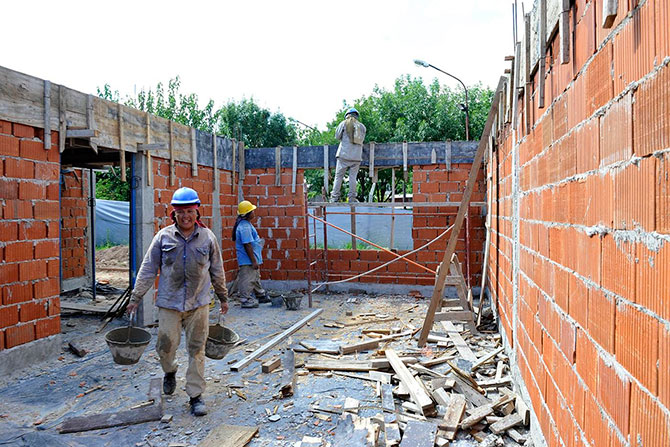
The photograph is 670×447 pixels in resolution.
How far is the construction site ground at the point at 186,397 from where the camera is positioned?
169 inches

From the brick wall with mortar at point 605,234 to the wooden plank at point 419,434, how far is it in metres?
0.87

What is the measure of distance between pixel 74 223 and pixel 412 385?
29.2ft

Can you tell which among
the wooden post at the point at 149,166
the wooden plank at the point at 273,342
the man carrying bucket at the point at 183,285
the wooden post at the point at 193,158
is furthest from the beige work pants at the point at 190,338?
the wooden post at the point at 193,158

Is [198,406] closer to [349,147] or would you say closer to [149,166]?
[149,166]

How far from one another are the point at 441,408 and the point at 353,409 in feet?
2.75

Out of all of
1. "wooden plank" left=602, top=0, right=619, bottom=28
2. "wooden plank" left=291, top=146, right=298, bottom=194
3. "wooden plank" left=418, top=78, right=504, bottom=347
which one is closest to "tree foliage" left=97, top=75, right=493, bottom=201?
"wooden plank" left=291, top=146, right=298, bottom=194

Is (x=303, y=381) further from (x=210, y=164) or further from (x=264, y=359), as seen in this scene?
(x=210, y=164)

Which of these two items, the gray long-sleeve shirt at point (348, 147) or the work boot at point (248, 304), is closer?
the work boot at point (248, 304)

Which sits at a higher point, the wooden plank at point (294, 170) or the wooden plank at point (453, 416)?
the wooden plank at point (294, 170)

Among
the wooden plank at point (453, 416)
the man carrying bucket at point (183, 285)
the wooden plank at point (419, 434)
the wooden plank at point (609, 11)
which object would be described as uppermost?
the wooden plank at point (609, 11)

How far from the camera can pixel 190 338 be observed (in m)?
4.88

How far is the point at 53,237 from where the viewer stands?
6352mm

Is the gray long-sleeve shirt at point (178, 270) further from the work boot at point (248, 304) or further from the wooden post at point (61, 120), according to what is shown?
the work boot at point (248, 304)

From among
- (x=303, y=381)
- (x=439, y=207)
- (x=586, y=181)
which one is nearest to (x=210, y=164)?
(x=439, y=207)
